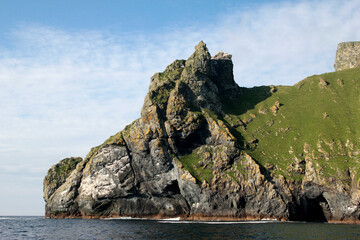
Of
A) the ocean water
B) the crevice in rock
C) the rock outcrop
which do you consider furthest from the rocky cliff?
the rock outcrop

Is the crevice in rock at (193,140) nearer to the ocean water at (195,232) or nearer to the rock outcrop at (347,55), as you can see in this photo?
the ocean water at (195,232)

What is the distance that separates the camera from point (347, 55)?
6663 inches

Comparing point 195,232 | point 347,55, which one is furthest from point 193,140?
point 347,55

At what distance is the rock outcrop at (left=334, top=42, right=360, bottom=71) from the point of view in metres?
165

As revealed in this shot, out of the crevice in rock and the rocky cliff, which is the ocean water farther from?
the crevice in rock

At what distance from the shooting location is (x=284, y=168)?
9325cm

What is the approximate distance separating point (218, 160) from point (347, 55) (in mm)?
124773

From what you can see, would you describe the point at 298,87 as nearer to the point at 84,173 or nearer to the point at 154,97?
the point at 154,97

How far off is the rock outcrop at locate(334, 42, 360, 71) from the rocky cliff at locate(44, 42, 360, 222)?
43.8 meters

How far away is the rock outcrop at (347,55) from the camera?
165m

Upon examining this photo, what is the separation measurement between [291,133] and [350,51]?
96296 millimetres

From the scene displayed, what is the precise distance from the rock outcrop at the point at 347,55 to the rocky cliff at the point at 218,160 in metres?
43.8

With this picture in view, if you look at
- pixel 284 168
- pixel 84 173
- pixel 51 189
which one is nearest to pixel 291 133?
pixel 284 168

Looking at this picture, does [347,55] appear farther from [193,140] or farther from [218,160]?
[218,160]
